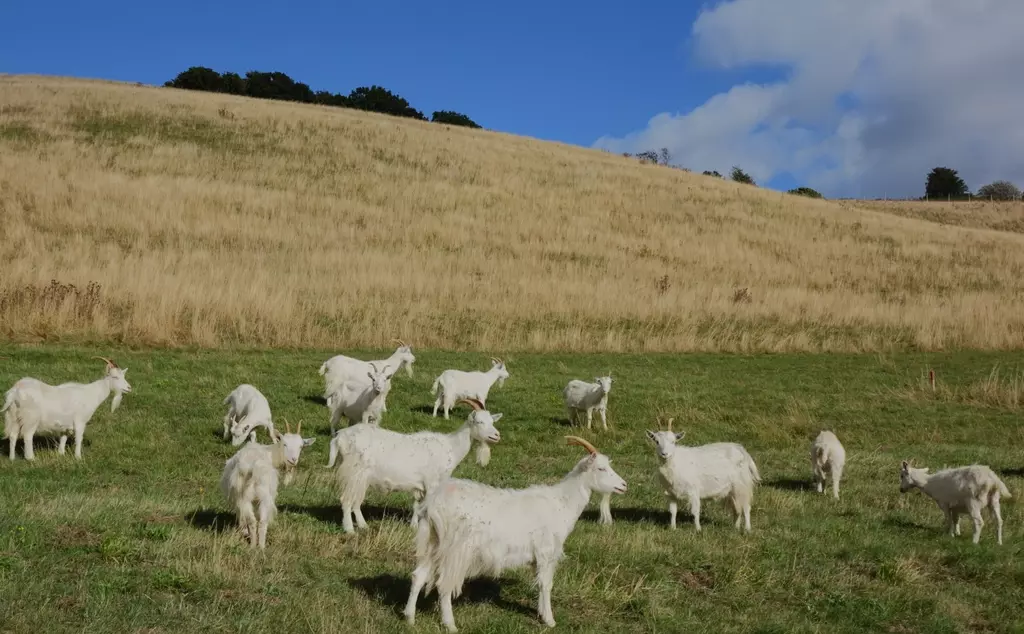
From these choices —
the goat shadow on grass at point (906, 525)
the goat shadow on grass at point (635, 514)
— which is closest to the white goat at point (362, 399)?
the goat shadow on grass at point (635, 514)

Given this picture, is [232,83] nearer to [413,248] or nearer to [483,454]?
[413,248]

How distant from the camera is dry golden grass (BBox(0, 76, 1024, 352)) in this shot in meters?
25.1

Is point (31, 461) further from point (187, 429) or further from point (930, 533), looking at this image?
point (930, 533)

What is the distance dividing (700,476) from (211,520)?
19.2 ft

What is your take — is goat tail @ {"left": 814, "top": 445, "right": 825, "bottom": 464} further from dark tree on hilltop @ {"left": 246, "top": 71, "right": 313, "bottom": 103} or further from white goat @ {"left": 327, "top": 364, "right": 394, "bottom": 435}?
dark tree on hilltop @ {"left": 246, "top": 71, "right": 313, "bottom": 103}

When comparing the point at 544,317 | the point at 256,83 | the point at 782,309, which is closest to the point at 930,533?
the point at 544,317

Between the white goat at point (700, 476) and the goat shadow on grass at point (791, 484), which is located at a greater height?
the white goat at point (700, 476)

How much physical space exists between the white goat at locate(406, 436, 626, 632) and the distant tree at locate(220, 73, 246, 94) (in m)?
107

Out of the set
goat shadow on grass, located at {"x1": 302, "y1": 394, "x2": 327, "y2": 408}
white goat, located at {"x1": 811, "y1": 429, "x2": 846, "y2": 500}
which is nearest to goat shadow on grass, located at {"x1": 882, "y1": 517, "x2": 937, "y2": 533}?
white goat, located at {"x1": 811, "y1": 429, "x2": 846, "y2": 500}

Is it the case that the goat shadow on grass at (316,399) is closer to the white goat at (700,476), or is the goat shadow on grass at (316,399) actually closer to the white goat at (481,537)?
the white goat at (700,476)

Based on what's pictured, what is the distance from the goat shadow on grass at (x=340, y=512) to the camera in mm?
9758

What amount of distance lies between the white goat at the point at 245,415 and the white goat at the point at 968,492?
9.67 metres

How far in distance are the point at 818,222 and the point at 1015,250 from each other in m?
11.7

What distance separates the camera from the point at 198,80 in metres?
103
